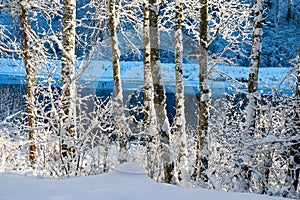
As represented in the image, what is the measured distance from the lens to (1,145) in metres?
6.10

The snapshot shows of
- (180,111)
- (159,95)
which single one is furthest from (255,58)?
(180,111)

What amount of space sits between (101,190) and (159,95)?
3262 mm

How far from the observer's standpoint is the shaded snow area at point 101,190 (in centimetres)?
239

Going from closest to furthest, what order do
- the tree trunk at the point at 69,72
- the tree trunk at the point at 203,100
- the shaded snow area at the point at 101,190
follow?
the shaded snow area at the point at 101,190 → the tree trunk at the point at 69,72 → the tree trunk at the point at 203,100

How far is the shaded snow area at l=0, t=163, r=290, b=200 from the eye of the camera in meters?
2.39

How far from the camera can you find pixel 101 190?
8.41 feet

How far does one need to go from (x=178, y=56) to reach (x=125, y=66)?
73.9ft

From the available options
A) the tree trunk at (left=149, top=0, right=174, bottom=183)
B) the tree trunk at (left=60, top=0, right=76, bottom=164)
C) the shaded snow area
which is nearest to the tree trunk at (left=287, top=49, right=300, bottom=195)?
the tree trunk at (left=149, top=0, right=174, bottom=183)

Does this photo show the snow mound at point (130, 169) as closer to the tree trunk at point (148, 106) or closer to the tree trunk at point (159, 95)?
the tree trunk at point (159, 95)

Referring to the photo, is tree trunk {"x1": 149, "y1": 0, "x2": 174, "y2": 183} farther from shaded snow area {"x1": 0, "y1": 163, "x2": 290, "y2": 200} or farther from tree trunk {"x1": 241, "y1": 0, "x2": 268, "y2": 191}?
shaded snow area {"x1": 0, "y1": 163, "x2": 290, "y2": 200}

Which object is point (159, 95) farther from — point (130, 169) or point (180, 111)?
point (130, 169)

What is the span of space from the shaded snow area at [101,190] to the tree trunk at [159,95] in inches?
109

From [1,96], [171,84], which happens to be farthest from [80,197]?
[1,96]

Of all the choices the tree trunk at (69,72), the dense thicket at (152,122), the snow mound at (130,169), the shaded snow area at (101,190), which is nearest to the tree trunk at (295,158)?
the dense thicket at (152,122)
